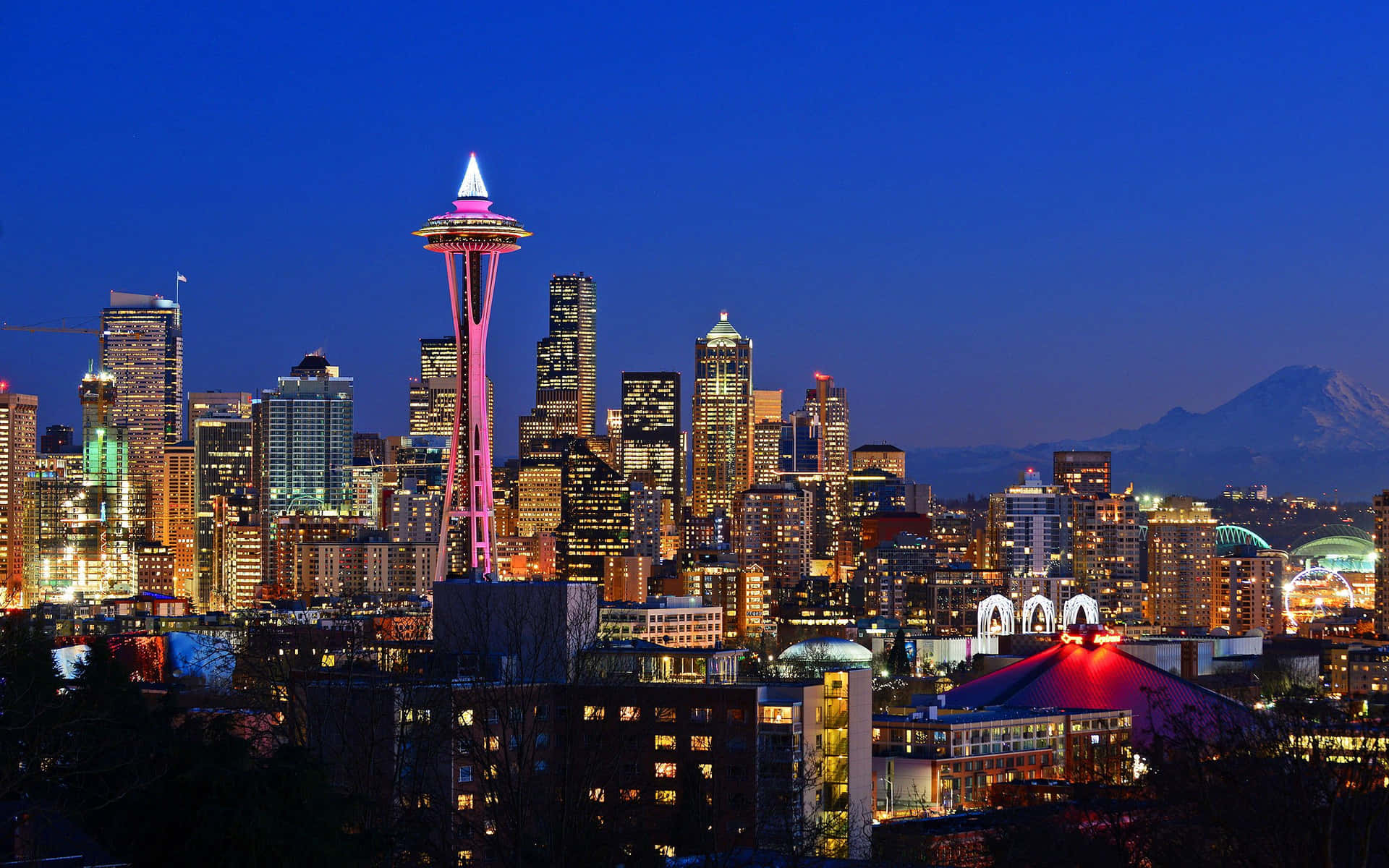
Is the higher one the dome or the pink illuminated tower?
the pink illuminated tower

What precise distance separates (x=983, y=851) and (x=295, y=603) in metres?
104

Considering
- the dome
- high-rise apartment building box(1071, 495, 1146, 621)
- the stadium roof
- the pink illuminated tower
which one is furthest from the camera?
high-rise apartment building box(1071, 495, 1146, 621)

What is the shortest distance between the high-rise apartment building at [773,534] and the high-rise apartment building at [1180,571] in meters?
28.7

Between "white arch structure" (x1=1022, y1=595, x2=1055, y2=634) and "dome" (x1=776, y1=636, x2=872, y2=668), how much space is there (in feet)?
136

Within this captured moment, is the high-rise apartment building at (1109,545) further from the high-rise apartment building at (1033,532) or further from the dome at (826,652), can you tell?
the dome at (826,652)

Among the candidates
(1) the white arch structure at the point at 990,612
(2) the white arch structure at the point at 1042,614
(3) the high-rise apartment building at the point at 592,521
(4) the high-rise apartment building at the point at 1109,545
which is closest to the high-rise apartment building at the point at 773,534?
(3) the high-rise apartment building at the point at 592,521

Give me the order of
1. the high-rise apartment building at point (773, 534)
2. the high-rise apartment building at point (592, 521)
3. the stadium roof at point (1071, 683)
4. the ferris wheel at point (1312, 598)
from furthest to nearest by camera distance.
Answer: the high-rise apartment building at point (773, 534) < the high-rise apartment building at point (592, 521) < the ferris wheel at point (1312, 598) < the stadium roof at point (1071, 683)

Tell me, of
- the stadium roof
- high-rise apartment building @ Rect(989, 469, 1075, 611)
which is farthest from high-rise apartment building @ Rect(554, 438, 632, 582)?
the stadium roof

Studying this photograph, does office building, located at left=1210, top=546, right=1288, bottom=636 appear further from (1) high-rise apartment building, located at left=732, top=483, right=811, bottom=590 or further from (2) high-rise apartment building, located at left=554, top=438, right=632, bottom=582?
(2) high-rise apartment building, located at left=554, top=438, right=632, bottom=582

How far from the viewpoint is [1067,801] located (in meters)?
41.3

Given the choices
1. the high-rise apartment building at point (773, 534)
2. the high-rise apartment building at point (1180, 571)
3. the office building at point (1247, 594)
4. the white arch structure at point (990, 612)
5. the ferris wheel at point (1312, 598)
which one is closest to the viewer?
the white arch structure at point (990, 612)

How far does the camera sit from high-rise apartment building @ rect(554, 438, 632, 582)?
604 feet

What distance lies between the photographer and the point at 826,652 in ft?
291

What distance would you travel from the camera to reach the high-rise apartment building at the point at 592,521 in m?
184
